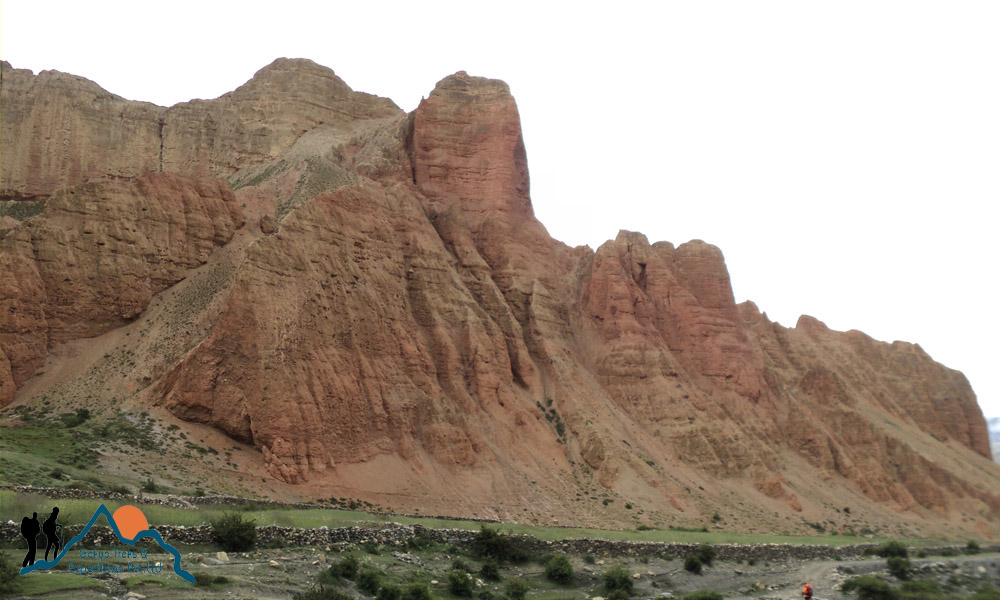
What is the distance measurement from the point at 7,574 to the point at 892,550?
4503 cm

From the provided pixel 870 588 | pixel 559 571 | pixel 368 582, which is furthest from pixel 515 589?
pixel 870 588

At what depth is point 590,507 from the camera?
1914 inches

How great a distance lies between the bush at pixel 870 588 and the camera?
35062 millimetres

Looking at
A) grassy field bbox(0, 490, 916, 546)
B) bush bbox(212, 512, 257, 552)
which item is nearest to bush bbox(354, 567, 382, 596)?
bush bbox(212, 512, 257, 552)

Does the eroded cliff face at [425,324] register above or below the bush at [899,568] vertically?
above

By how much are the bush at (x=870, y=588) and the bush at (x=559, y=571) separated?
13.7m

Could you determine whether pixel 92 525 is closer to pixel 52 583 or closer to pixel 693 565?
pixel 52 583

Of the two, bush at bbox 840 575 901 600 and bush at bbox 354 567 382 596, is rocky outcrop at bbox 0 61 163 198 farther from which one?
bush at bbox 840 575 901 600

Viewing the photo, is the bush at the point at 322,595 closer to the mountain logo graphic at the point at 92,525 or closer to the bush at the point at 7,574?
the mountain logo graphic at the point at 92,525

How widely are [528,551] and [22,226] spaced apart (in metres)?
36.0

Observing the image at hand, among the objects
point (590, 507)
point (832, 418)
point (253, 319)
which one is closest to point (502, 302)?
point (590, 507)

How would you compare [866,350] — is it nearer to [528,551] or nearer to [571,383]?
[571,383]

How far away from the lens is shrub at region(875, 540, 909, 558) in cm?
4584

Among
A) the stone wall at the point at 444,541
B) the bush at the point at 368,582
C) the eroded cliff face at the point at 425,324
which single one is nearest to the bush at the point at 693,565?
the stone wall at the point at 444,541
